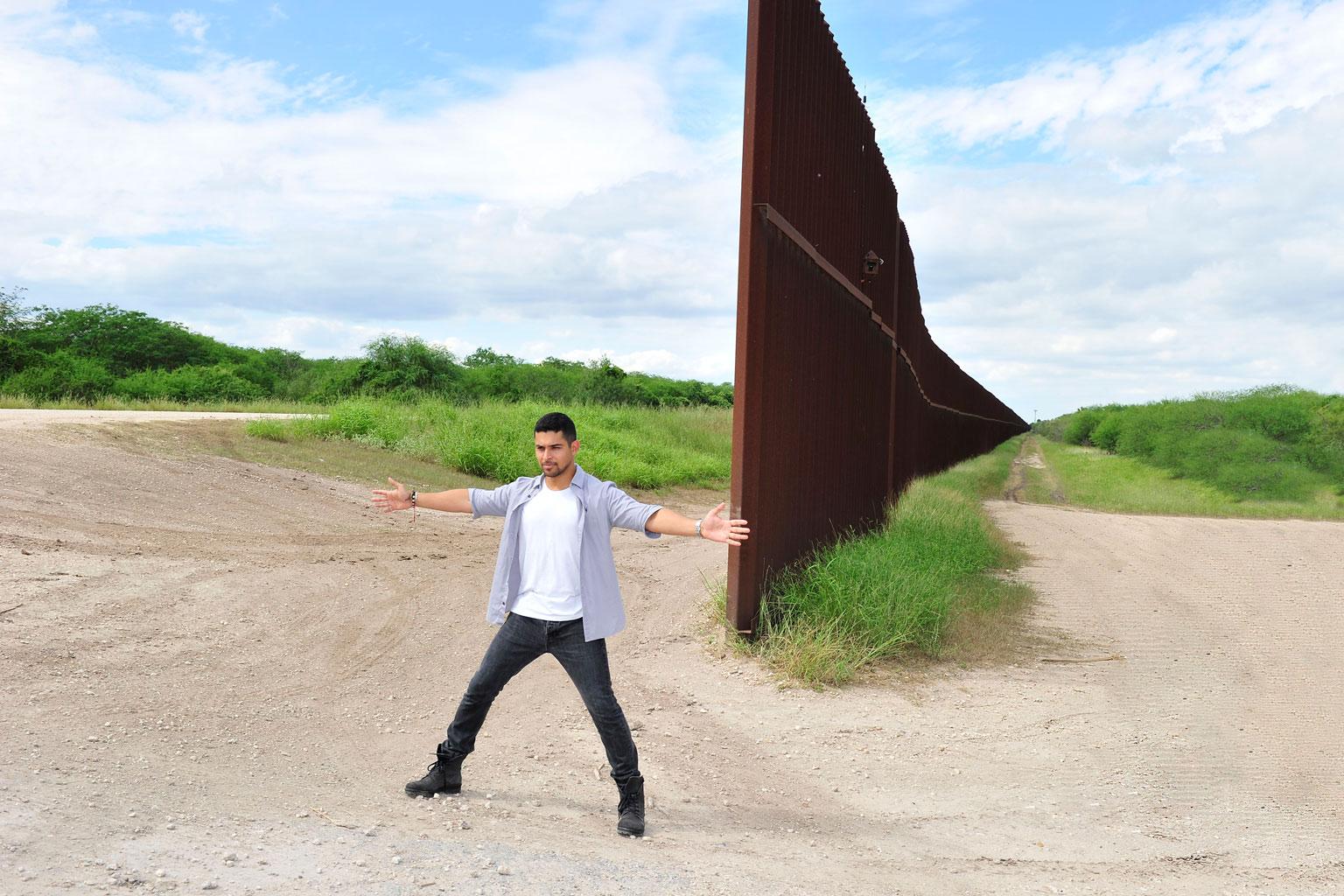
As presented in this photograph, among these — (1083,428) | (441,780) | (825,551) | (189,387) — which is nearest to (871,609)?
(825,551)

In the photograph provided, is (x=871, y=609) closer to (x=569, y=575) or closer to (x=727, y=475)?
(x=569, y=575)

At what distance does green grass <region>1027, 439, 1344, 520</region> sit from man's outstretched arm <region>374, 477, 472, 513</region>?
1647 cm

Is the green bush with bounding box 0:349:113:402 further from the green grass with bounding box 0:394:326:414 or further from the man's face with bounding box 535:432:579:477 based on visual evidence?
the man's face with bounding box 535:432:579:477

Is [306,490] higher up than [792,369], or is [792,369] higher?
[792,369]

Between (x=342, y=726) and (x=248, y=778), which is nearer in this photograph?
(x=248, y=778)

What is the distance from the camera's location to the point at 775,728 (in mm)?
5527

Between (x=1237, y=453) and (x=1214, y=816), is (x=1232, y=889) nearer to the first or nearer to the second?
(x=1214, y=816)

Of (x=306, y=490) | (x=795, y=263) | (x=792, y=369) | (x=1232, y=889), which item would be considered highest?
(x=795, y=263)

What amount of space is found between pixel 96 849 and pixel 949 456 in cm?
2743

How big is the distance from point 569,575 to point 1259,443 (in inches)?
1009

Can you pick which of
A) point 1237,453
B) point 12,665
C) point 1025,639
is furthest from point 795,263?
point 1237,453

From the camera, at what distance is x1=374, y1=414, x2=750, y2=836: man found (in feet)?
13.4

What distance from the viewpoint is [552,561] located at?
4.10 meters

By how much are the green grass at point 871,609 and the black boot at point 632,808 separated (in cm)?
219
